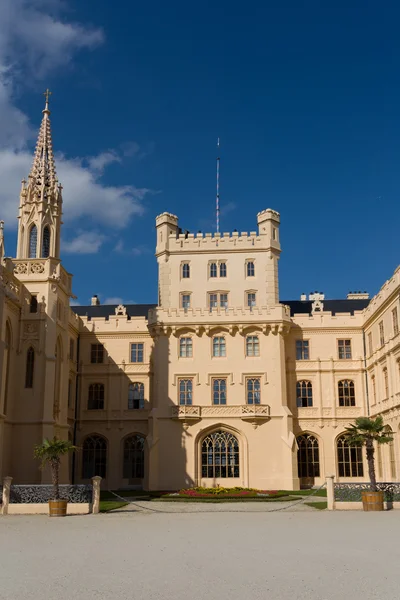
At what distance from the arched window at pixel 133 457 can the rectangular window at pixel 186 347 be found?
7.69 m

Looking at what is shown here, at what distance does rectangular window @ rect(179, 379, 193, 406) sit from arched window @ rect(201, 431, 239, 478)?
3.01 m

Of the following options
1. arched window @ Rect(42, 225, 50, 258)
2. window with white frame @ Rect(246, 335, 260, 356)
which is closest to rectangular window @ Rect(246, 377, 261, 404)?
window with white frame @ Rect(246, 335, 260, 356)

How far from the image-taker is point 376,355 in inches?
1854

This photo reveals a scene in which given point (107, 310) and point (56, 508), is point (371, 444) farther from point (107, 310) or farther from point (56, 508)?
point (107, 310)

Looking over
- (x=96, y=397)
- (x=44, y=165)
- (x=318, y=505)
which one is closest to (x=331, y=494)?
(x=318, y=505)

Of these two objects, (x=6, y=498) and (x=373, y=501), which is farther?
(x=373, y=501)

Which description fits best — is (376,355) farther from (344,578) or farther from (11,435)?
(344,578)

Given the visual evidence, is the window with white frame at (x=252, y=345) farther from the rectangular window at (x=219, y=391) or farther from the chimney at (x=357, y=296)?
the chimney at (x=357, y=296)

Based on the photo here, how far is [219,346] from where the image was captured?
5019 cm

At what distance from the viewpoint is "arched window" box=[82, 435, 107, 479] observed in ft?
167

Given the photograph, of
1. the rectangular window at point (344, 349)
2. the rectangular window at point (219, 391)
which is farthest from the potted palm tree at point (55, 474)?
the rectangular window at point (344, 349)

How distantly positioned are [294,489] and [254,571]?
34.2 meters

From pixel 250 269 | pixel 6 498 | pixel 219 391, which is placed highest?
pixel 250 269

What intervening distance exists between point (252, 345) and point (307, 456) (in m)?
9.43
